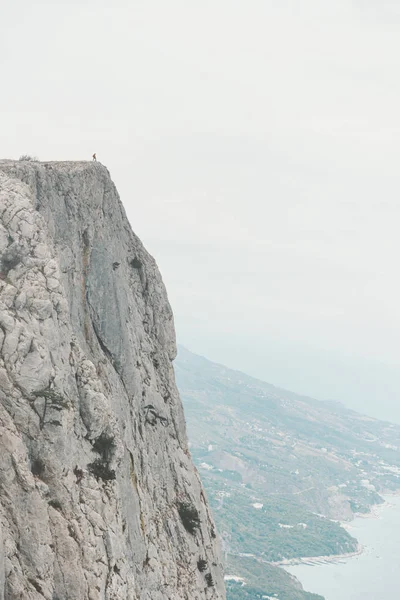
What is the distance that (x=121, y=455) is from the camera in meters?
23.2

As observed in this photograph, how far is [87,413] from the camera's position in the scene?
71.8ft

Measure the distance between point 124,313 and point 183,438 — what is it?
322 inches

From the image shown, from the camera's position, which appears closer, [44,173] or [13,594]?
[13,594]

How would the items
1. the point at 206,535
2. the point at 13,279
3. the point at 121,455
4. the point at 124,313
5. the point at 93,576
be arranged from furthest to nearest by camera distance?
the point at 206,535, the point at 124,313, the point at 121,455, the point at 13,279, the point at 93,576

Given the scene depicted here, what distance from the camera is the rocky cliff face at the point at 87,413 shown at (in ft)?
59.2

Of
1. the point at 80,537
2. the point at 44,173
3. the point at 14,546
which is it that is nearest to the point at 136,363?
the point at 44,173

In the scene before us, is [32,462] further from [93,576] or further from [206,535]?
[206,535]

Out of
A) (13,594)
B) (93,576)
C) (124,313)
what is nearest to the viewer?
(13,594)

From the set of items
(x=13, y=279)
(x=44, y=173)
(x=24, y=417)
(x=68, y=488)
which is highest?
(x=44, y=173)

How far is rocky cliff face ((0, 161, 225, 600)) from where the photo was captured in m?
18.0

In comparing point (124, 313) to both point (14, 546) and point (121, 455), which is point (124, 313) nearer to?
point (121, 455)

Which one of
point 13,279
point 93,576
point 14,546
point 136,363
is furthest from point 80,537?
point 136,363

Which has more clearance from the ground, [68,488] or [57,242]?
[57,242]

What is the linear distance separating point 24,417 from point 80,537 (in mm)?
3894
